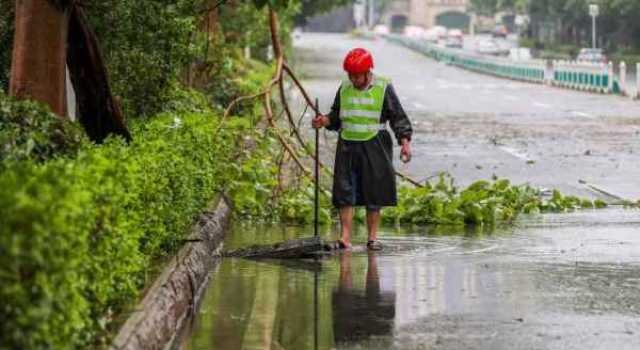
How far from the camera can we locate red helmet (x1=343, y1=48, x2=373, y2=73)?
13.0 metres

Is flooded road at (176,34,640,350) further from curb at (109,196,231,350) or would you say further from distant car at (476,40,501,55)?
distant car at (476,40,501,55)

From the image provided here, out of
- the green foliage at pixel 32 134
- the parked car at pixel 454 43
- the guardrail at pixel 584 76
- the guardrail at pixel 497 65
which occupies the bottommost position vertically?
the parked car at pixel 454 43

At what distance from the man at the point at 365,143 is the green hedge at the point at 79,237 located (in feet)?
6.31

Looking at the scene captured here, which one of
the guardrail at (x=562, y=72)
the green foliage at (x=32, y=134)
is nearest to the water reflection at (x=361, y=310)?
the green foliage at (x=32, y=134)

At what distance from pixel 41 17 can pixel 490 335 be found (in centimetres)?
539

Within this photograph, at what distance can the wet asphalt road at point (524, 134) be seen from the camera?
22.1 meters

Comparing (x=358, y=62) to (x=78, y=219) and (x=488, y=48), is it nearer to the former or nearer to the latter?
(x=78, y=219)

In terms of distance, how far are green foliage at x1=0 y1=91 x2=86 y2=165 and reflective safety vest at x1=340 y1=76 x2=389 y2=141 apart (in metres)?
2.86

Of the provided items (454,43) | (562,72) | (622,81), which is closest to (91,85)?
(622,81)

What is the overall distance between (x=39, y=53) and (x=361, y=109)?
2541mm

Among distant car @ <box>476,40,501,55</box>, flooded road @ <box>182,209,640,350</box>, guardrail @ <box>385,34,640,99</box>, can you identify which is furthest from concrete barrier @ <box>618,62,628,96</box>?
distant car @ <box>476,40,501,55</box>

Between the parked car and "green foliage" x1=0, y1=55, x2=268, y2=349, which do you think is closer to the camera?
"green foliage" x1=0, y1=55, x2=268, y2=349

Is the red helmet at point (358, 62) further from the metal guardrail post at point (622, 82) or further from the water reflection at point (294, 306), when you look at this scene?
the metal guardrail post at point (622, 82)

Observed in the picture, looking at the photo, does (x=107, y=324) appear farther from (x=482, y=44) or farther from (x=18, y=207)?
(x=482, y=44)
